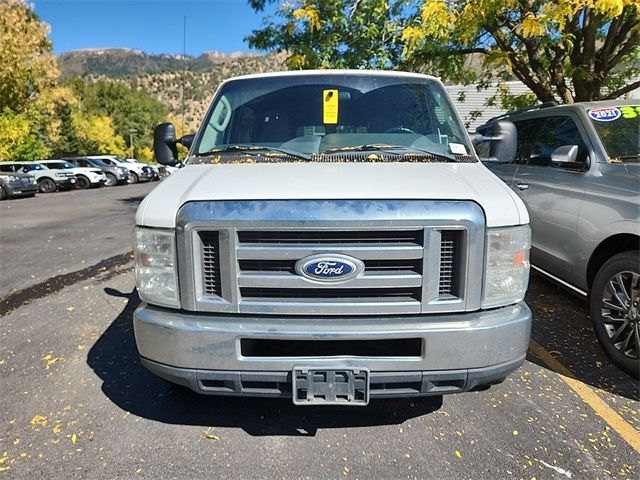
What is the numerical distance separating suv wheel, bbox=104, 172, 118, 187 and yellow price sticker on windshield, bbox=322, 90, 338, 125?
26200 mm

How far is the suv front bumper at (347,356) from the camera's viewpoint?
2309 millimetres

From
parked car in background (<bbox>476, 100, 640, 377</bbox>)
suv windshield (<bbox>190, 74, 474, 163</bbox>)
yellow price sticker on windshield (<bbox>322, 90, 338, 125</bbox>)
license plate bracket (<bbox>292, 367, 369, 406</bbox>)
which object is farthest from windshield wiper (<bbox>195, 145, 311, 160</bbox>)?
parked car in background (<bbox>476, 100, 640, 377</bbox>)

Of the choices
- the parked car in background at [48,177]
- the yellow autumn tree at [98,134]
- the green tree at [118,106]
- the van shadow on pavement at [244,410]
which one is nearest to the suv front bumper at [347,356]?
the van shadow on pavement at [244,410]

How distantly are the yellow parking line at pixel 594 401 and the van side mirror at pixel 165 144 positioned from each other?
341 cm

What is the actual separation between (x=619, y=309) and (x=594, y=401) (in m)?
0.74

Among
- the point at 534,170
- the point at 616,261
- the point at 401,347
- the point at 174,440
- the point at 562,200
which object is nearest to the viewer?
the point at 401,347

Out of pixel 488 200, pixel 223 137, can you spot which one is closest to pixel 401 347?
pixel 488 200

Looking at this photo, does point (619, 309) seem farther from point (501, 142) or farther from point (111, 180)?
point (111, 180)

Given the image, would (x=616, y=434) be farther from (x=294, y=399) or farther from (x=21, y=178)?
(x=21, y=178)

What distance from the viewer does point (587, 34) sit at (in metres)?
7.84

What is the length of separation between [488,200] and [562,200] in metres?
2.32

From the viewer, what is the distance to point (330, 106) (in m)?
3.54

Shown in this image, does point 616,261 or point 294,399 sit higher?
point 616,261

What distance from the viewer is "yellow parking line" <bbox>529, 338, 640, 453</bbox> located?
2795mm
